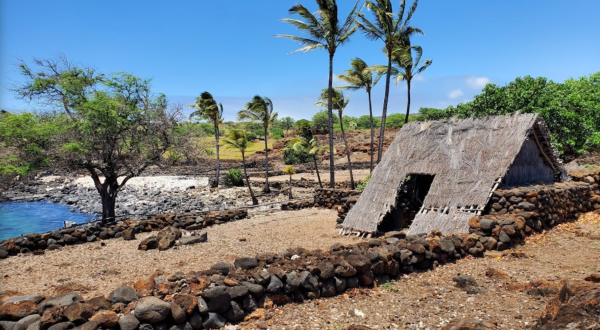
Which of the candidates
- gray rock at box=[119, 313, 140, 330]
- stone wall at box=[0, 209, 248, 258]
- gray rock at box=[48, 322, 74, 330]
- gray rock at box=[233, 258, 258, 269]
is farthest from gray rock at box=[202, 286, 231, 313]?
stone wall at box=[0, 209, 248, 258]

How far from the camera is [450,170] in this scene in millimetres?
12414

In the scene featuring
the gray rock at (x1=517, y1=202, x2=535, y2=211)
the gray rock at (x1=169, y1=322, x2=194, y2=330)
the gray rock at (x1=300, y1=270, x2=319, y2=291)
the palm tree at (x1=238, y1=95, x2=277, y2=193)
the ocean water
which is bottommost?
the ocean water

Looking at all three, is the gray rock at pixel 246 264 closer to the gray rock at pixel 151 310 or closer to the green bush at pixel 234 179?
the gray rock at pixel 151 310

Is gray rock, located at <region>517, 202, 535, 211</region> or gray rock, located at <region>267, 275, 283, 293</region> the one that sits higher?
A: gray rock, located at <region>517, 202, 535, 211</region>

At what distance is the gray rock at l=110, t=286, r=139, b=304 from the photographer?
17.8ft

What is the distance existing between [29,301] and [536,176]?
603 inches

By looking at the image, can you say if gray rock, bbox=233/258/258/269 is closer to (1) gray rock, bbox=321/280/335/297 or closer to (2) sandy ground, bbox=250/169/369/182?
(1) gray rock, bbox=321/280/335/297

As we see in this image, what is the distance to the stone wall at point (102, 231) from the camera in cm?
1212

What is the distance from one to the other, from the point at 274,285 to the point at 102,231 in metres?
10.1

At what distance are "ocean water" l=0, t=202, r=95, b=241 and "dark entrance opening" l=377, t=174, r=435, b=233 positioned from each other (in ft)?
62.8

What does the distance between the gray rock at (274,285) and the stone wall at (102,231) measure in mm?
9184

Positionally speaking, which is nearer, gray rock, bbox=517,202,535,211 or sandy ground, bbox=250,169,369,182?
gray rock, bbox=517,202,535,211

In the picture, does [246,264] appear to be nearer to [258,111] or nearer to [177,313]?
[177,313]

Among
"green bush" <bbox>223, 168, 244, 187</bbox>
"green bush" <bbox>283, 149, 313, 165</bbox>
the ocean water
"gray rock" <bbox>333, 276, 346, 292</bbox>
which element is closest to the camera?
"gray rock" <bbox>333, 276, 346, 292</bbox>
